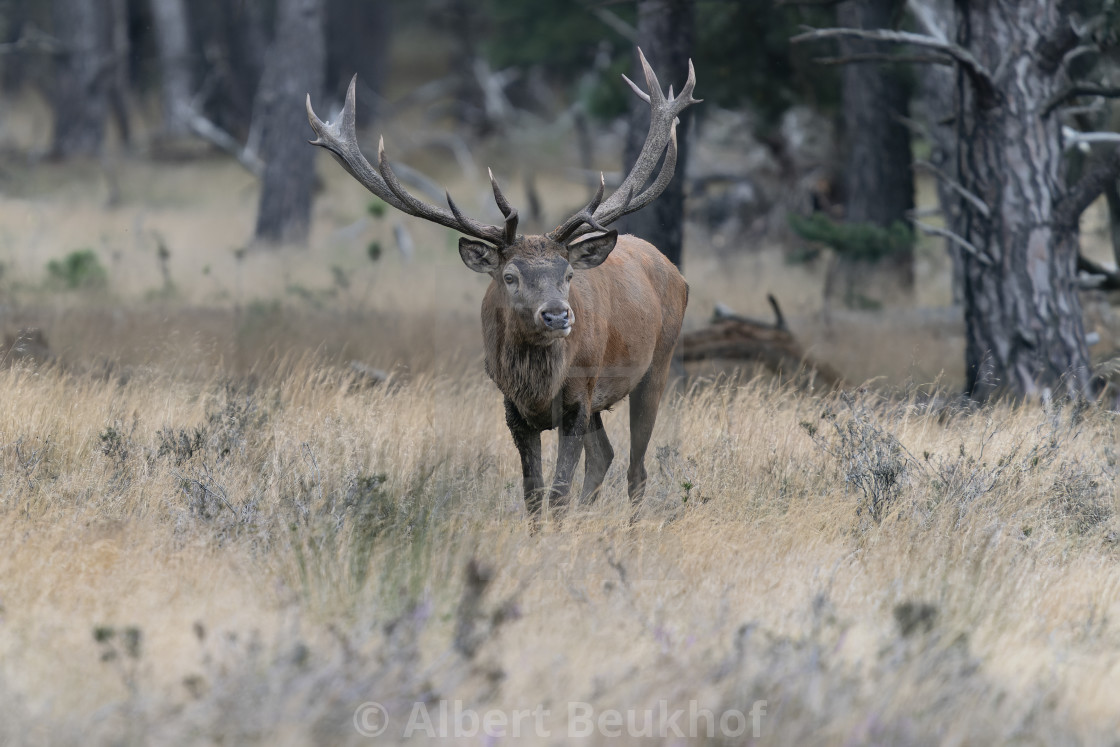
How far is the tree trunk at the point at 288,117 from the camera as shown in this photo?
664 inches

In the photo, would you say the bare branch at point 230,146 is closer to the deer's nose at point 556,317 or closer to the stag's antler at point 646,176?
the stag's antler at point 646,176

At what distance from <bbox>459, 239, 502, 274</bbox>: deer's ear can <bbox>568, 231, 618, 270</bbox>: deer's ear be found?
1.23ft

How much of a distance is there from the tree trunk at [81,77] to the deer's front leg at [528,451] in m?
22.4

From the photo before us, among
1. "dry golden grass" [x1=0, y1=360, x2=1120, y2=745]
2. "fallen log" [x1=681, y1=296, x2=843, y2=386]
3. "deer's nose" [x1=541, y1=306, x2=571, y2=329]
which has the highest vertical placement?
"deer's nose" [x1=541, y1=306, x2=571, y2=329]

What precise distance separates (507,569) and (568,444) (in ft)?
4.48

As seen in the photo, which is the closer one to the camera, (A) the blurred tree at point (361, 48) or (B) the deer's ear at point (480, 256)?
(B) the deer's ear at point (480, 256)

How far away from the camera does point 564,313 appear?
5555 mm

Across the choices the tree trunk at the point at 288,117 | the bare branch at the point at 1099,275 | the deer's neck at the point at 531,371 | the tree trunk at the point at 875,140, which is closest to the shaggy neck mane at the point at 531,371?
the deer's neck at the point at 531,371

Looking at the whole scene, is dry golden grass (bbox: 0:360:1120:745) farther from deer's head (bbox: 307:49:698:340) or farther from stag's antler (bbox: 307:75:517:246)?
stag's antler (bbox: 307:75:517:246)

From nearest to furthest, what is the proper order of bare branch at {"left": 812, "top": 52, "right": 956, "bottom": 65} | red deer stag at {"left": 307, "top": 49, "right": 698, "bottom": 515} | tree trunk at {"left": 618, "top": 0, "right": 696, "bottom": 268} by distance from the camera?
red deer stag at {"left": 307, "top": 49, "right": 698, "bottom": 515} → bare branch at {"left": 812, "top": 52, "right": 956, "bottom": 65} → tree trunk at {"left": 618, "top": 0, "right": 696, "bottom": 268}

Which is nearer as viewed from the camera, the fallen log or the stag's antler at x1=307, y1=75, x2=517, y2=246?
the stag's antler at x1=307, y1=75, x2=517, y2=246

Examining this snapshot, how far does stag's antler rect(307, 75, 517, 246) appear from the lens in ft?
19.7

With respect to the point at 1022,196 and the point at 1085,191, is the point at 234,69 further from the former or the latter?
the point at 1085,191

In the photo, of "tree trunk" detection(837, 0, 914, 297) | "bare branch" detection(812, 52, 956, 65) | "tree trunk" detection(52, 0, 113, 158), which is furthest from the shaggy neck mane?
"tree trunk" detection(52, 0, 113, 158)
